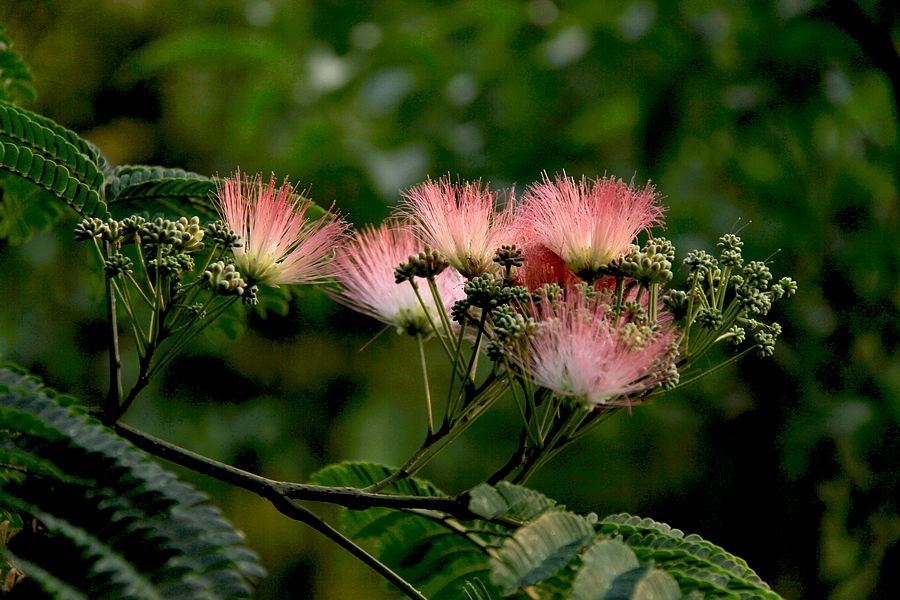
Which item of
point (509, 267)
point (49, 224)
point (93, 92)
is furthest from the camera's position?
point (93, 92)


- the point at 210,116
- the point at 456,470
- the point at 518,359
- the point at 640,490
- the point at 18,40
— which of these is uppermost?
the point at 18,40

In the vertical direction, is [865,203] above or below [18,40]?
below

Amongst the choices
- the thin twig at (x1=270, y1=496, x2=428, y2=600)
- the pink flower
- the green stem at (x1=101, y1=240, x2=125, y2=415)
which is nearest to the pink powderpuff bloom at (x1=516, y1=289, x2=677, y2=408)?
the pink flower

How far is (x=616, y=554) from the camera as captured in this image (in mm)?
893

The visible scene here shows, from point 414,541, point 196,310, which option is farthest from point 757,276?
point 196,310

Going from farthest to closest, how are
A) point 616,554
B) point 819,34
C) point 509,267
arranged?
point 819,34
point 509,267
point 616,554

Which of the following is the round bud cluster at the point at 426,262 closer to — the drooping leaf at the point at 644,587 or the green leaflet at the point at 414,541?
the green leaflet at the point at 414,541

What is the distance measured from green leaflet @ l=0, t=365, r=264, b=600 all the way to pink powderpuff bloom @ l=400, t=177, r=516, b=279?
58 cm

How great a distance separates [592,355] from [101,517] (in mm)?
604

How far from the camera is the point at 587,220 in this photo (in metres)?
1.25

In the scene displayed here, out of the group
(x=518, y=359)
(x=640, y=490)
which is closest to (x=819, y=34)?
(x=640, y=490)

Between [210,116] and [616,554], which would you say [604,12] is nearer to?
[210,116]

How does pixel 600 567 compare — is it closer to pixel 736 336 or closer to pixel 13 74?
pixel 736 336

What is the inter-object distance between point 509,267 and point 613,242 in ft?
0.56
